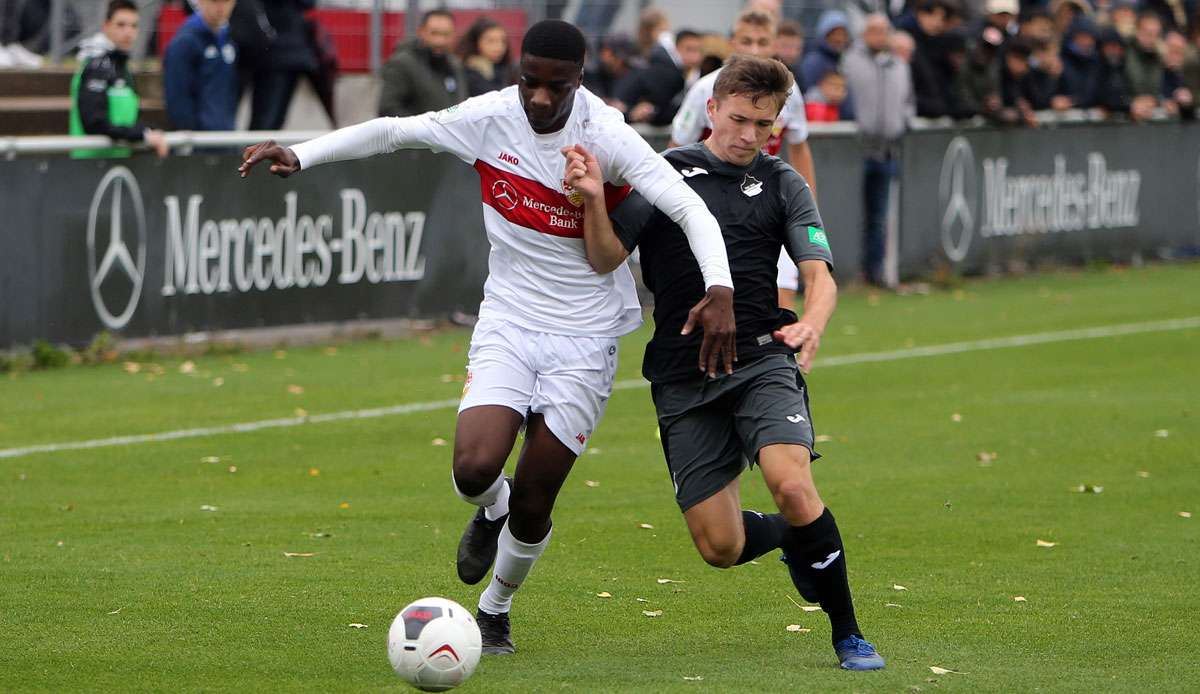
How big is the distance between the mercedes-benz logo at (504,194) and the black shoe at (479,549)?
37.3 inches

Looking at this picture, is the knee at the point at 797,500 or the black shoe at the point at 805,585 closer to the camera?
the knee at the point at 797,500

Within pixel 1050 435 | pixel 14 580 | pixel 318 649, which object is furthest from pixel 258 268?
pixel 318 649

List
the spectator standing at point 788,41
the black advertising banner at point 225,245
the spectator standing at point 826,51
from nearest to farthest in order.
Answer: the black advertising banner at point 225,245, the spectator standing at point 788,41, the spectator standing at point 826,51

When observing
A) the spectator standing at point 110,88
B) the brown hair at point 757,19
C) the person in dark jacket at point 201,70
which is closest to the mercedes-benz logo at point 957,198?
the person in dark jacket at point 201,70

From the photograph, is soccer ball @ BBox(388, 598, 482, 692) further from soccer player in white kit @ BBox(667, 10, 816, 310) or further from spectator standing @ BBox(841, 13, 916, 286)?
spectator standing @ BBox(841, 13, 916, 286)

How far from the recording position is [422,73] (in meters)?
15.9

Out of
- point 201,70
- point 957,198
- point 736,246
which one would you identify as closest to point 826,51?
point 957,198

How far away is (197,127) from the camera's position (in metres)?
14.8

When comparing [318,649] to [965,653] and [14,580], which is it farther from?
[965,653]

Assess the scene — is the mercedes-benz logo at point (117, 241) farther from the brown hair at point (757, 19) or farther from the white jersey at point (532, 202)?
the white jersey at point (532, 202)

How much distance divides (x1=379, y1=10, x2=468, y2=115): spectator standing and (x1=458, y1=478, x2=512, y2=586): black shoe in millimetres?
9256

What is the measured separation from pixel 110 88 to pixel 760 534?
8.46m

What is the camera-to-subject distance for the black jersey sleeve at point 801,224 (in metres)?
6.41

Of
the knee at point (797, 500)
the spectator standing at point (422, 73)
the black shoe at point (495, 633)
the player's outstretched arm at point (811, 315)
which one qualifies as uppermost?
the player's outstretched arm at point (811, 315)
